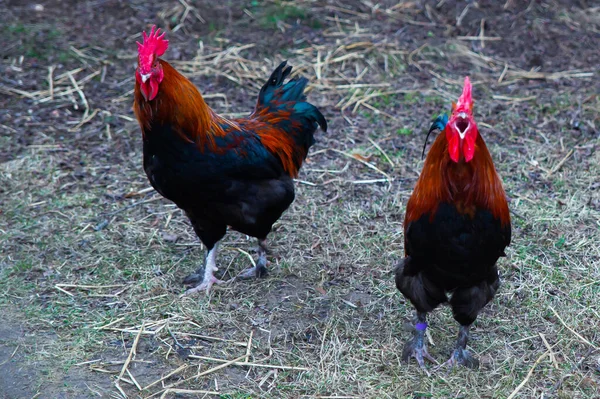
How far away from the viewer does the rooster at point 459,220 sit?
139 inches

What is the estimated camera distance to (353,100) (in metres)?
7.59

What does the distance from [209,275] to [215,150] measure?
1.07 metres

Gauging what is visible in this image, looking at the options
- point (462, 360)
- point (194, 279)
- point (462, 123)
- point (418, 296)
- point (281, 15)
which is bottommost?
point (194, 279)

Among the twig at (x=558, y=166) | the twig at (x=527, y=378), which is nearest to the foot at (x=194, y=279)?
the twig at (x=527, y=378)

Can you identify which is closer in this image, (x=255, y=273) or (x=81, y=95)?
(x=255, y=273)

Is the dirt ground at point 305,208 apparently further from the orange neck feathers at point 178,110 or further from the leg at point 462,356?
the orange neck feathers at point 178,110

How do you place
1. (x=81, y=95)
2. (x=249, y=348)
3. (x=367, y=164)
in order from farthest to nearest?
(x=81, y=95), (x=367, y=164), (x=249, y=348)

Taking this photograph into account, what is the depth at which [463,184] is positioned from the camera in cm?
360

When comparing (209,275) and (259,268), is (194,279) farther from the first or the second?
(259,268)

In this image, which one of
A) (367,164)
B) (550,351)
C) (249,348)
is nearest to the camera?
(550,351)

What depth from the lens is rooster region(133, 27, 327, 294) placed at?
14.6 feet

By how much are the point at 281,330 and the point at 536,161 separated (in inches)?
132

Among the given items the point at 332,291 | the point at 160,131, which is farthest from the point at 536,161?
the point at 160,131

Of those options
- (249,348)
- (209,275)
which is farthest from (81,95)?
(249,348)
